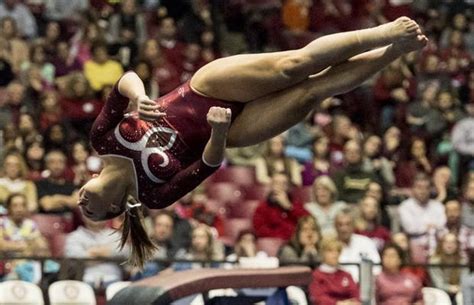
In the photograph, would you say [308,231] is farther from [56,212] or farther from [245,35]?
[245,35]

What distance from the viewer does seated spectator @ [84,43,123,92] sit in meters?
12.7

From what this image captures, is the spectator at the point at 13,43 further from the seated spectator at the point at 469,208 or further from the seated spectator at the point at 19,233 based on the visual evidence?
the seated spectator at the point at 469,208

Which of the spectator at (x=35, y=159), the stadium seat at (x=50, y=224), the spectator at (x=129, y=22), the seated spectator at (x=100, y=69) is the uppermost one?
the spectator at (x=129, y=22)

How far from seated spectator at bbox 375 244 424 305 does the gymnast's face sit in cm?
282

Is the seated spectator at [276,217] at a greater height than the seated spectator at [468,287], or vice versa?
the seated spectator at [276,217]

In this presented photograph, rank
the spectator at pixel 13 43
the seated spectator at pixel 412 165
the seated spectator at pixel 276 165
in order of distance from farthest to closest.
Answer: the spectator at pixel 13 43, the seated spectator at pixel 412 165, the seated spectator at pixel 276 165

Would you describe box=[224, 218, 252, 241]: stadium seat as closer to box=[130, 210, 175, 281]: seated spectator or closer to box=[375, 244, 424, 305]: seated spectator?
box=[130, 210, 175, 281]: seated spectator

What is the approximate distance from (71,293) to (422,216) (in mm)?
3339

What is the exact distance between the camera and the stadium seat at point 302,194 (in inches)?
464

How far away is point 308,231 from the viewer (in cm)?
1054

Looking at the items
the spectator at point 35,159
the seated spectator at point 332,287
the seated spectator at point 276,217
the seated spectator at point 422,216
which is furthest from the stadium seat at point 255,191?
the seated spectator at point 332,287

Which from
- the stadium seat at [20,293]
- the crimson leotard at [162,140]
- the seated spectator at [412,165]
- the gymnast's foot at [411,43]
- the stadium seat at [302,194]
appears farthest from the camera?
the seated spectator at [412,165]

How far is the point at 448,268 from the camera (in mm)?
9906

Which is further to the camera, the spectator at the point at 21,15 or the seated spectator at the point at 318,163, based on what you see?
the spectator at the point at 21,15
